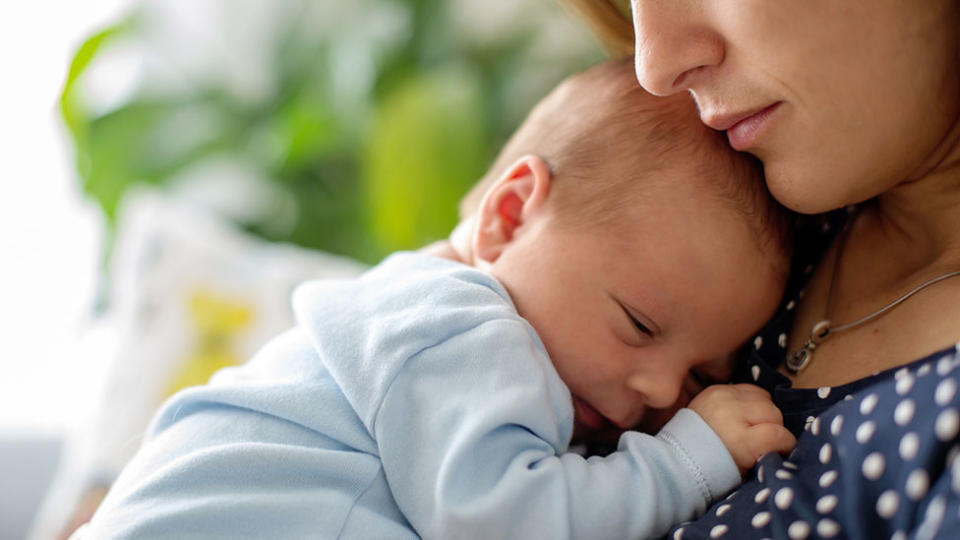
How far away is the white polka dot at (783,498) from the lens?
0.84 m

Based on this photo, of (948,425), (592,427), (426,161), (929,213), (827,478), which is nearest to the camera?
(948,425)

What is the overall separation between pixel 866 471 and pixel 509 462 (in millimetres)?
320

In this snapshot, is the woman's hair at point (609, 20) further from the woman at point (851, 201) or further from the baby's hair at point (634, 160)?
the woman at point (851, 201)

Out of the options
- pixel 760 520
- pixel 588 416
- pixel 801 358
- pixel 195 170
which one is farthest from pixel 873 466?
pixel 195 170

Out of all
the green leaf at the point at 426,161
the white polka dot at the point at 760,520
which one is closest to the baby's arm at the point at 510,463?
the white polka dot at the point at 760,520

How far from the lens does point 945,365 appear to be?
771mm

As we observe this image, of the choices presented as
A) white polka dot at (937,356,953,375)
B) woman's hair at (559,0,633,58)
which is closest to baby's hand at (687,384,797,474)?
white polka dot at (937,356,953,375)

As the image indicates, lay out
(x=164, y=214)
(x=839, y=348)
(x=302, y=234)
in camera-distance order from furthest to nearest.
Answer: (x=302, y=234) → (x=164, y=214) → (x=839, y=348)

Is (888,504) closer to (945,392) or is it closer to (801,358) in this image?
(945,392)

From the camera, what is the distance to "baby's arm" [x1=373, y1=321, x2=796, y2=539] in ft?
3.01

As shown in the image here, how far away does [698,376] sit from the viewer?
3.90 ft

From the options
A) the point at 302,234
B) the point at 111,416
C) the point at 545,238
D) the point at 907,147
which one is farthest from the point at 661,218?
the point at 302,234

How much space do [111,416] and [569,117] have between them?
101cm

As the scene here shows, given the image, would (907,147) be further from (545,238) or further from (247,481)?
(247,481)
